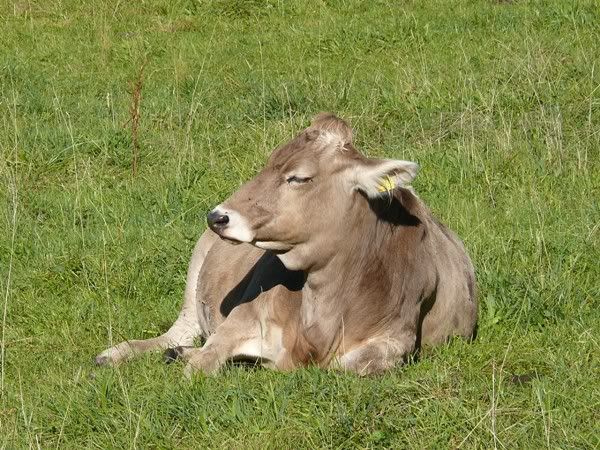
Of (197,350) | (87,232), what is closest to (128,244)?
(87,232)

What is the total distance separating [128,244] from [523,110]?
4.11 metres

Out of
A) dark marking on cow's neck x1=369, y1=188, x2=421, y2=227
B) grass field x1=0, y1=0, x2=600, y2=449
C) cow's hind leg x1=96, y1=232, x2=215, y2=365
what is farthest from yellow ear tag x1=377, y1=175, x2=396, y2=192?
cow's hind leg x1=96, y1=232, x2=215, y2=365

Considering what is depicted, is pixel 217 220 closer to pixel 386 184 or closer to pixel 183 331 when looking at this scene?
pixel 386 184

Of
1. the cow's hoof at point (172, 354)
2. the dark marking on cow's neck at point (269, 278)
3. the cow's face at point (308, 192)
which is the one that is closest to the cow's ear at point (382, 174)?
the cow's face at point (308, 192)

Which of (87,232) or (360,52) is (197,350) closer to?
(87,232)

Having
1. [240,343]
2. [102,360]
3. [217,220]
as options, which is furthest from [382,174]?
[102,360]

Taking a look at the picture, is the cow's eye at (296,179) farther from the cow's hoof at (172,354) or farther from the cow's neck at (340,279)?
the cow's hoof at (172,354)

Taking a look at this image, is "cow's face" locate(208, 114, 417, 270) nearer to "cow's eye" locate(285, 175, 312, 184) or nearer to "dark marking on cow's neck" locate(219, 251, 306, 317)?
"cow's eye" locate(285, 175, 312, 184)

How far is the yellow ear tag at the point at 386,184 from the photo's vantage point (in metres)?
6.91

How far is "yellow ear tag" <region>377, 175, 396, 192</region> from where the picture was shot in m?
6.91

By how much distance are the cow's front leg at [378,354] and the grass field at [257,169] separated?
0.29 feet

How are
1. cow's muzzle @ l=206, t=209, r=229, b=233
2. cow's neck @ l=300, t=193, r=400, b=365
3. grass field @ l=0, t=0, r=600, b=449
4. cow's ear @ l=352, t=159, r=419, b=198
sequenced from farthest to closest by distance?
1. cow's neck @ l=300, t=193, r=400, b=365
2. cow's ear @ l=352, t=159, r=419, b=198
3. cow's muzzle @ l=206, t=209, r=229, b=233
4. grass field @ l=0, t=0, r=600, b=449

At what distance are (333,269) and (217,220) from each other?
0.76 meters

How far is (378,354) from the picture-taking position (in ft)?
22.5
